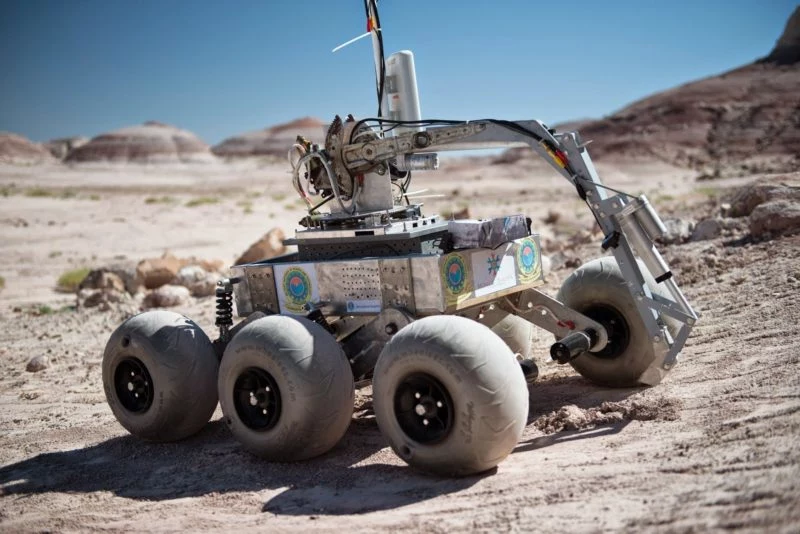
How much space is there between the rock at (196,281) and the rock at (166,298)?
487 millimetres

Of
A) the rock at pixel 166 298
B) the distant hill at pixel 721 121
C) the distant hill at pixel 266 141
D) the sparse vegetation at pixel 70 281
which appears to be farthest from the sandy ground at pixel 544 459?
the distant hill at pixel 266 141

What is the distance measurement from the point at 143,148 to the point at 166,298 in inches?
3604

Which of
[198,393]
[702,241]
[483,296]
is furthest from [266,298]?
[702,241]

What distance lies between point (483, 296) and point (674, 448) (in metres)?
2.01

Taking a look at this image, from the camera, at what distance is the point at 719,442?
5.23 meters

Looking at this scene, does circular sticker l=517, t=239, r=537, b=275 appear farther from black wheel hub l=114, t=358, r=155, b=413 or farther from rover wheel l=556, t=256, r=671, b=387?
black wheel hub l=114, t=358, r=155, b=413

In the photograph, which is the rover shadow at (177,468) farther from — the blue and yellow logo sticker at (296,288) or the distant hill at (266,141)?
the distant hill at (266,141)

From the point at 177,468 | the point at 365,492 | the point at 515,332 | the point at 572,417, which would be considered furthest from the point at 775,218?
the point at 177,468

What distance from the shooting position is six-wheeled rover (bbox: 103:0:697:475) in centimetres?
552

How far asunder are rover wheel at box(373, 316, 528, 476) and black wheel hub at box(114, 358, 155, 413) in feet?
7.83

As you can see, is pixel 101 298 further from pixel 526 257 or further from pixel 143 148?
pixel 143 148

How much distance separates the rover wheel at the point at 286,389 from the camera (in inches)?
234

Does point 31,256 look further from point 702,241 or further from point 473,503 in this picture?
point 473,503

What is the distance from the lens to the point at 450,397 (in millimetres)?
5441
